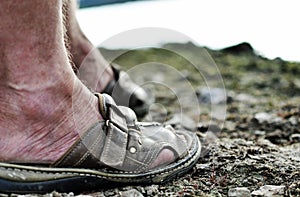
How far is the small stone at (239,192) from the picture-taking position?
2.03 m

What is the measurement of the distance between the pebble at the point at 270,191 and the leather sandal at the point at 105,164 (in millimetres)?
300

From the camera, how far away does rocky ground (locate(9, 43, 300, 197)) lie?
2127 mm

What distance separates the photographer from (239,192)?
6.72 ft

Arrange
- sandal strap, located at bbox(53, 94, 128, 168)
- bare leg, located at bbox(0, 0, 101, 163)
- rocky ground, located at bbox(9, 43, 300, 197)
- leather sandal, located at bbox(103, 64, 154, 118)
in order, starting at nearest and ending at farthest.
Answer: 1. bare leg, located at bbox(0, 0, 101, 163)
2. sandal strap, located at bbox(53, 94, 128, 168)
3. rocky ground, located at bbox(9, 43, 300, 197)
4. leather sandal, located at bbox(103, 64, 154, 118)

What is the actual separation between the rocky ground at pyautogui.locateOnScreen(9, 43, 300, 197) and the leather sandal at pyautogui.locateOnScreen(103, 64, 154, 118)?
6.2 inches

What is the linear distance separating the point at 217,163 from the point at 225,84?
6.60 ft

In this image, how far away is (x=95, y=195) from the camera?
2.00m

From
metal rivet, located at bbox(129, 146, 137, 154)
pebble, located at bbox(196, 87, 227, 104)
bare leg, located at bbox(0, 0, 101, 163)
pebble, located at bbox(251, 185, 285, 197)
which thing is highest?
bare leg, located at bbox(0, 0, 101, 163)

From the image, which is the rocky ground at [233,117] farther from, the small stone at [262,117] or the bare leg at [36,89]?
the bare leg at [36,89]

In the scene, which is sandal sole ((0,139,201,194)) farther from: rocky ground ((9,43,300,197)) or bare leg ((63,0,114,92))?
bare leg ((63,0,114,92))

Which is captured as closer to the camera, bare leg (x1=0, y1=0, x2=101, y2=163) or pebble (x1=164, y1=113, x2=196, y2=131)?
bare leg (x1=0, y1=0, x2=101, y2=163)

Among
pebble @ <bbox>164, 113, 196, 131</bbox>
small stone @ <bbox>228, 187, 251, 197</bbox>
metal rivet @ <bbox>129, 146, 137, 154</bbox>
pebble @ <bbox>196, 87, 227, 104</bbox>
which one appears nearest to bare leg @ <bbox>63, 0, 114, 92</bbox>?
pebble @ <bbox>164, 113, 196, 131</bbox>

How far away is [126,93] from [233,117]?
703 millimetres

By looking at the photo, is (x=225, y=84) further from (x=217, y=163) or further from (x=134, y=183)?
(x=134, y=183)
